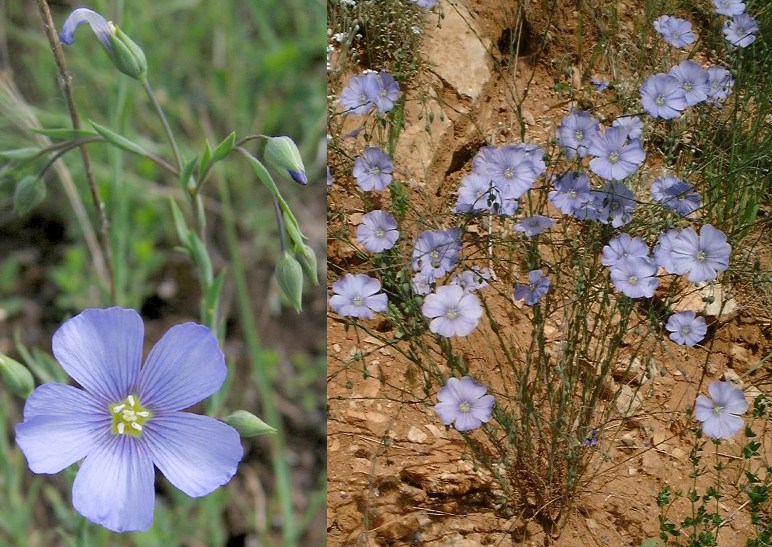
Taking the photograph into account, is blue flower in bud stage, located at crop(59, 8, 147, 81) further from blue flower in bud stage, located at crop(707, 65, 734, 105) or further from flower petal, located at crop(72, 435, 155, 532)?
blue flower in bud stage, located at crop(707, 65, 734, 105)

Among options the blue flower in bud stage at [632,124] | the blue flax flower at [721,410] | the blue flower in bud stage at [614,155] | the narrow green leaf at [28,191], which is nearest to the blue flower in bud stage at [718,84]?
the blue flower in bud stage at [632,124]

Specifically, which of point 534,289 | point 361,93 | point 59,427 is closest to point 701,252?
point 534,289

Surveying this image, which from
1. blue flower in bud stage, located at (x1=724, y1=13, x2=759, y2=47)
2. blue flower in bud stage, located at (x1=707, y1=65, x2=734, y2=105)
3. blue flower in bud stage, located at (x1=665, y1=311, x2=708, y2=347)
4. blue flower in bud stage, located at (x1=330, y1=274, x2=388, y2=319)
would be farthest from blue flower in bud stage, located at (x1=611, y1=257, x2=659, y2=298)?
blue flower in bud stage, located at (x1=724, y1=13, x2=759, y2=47)

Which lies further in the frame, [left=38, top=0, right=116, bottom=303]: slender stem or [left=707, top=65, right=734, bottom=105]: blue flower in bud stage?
[left=707, top=65, right=734, bottom=105]: blue flower in bud stage

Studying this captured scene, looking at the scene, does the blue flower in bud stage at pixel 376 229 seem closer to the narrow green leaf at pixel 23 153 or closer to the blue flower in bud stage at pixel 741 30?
the narrow green leaf at pixel 23 153

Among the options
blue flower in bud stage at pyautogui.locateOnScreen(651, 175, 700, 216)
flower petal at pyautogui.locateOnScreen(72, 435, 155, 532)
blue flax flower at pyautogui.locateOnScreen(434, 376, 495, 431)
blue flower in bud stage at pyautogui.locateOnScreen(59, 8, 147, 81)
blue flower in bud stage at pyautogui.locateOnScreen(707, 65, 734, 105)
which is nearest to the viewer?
flower petal at pyautogui.locateOnScreen(72, 435, 155, 532)

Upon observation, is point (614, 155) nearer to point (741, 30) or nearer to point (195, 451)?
point (741, 30)
